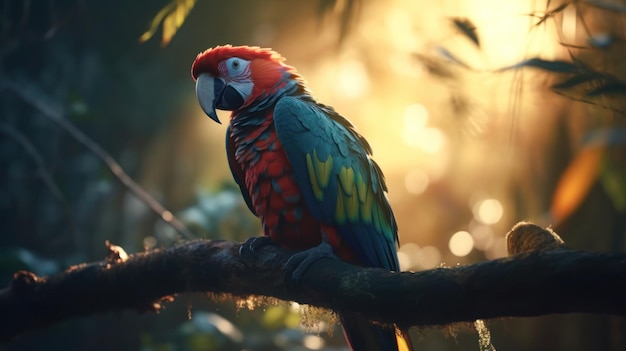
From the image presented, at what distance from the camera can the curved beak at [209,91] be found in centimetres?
196

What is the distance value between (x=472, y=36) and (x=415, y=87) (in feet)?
7.23

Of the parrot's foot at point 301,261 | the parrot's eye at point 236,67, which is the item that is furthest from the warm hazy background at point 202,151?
the parrot's foot at point 301,261

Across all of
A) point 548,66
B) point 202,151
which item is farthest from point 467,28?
point 202,151

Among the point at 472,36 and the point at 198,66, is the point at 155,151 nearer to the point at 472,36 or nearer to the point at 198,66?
the point at 198,66

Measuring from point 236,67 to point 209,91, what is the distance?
12 centimetres

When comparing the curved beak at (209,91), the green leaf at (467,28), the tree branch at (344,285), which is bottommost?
the tree branch at (344,285)

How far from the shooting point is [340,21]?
1.59 m

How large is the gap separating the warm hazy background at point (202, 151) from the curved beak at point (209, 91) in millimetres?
728

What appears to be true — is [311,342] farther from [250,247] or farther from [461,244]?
[461,244]

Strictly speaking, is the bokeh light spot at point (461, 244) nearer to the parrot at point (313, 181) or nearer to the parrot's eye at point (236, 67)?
the parrot at point (313, 181)

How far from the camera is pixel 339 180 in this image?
175 centimetres

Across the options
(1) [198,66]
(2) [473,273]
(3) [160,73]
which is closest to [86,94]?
(3) [160,73]

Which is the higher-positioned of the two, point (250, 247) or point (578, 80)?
point (250, 247)

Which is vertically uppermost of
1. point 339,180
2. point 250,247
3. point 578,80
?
point 339,180
